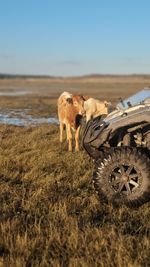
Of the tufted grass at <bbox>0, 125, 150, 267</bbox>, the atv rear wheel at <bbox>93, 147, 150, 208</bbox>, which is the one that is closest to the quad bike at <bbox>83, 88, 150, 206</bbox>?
the atv rear wheel at <bbox>93, 147, 150, 208</bbox>

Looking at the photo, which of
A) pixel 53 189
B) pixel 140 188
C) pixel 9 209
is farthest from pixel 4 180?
pixel 140 188

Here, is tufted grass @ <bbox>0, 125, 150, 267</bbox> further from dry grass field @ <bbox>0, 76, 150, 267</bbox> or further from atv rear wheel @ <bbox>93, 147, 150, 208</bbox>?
atv rear wheel @ <bbox>93, 147, 150, 208</bbox>

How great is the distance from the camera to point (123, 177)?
6473mm

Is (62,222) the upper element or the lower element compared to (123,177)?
lower

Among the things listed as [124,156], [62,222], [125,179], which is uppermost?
[124,156]

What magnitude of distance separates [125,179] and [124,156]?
1.09 feet

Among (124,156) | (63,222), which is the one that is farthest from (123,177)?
(63,222)

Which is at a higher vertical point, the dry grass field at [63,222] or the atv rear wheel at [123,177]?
the atv rear wheel at [123,177]

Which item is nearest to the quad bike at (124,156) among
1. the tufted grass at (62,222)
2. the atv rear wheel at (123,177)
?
the atv rear wheel at (123,177)

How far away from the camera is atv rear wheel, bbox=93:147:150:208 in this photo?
6.34 metres

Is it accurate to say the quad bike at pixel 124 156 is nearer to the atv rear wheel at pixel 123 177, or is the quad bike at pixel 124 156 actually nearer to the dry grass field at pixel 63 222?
the atv rear wheel at pixel 123 177

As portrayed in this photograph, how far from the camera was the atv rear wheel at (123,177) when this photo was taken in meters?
6.34

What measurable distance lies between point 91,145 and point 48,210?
52.0 inches

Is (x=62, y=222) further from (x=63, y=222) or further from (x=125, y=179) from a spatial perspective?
(x=125, y=179)
